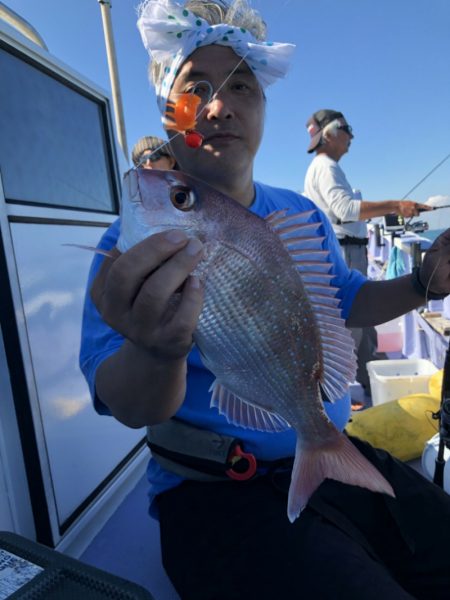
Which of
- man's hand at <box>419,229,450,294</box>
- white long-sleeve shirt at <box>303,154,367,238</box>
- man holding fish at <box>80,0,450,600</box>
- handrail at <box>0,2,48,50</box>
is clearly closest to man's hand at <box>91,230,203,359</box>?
man holding fish at <box>80,0,450,600</box>

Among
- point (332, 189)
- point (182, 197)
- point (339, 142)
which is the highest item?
point (339, 142)

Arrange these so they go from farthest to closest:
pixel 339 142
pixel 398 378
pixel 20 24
Result: 1. pixel 339 142
2. pixel 398 378
3. pixel 20 24

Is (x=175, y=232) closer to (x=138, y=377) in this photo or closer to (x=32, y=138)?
(x=138, y=377)

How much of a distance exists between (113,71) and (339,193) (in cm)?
257

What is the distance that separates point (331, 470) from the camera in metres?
1.09

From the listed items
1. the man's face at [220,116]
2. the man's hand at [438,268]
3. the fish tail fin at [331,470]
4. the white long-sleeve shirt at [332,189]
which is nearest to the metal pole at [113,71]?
the white long-sleeve shirt at [332,189]

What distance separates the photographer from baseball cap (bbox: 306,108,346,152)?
4.26 meters

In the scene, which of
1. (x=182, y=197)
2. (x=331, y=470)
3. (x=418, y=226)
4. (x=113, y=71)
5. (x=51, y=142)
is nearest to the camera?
(x=182, y=197)

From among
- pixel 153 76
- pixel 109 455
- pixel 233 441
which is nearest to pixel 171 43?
pixel 153 76

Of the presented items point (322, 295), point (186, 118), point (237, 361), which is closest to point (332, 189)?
point (186, 118)

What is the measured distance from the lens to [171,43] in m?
1.47

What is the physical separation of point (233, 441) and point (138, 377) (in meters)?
0.52

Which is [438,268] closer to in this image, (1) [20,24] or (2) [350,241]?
(1) [20,24]

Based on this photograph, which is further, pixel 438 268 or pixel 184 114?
Answer: pixel 438 268
